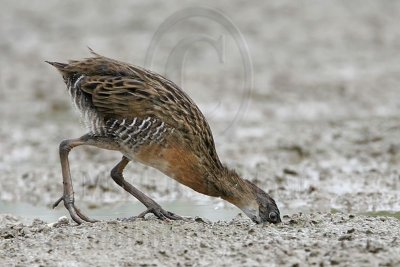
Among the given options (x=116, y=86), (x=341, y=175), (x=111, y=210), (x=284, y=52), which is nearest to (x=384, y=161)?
(x=341, y=175)

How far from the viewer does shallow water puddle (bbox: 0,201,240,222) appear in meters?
9.87

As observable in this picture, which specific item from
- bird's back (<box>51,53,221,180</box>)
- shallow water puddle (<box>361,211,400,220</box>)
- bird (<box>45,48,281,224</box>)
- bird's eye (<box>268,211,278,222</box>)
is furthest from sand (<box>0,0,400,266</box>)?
bird's back (<box>51,53,221,180</box>)

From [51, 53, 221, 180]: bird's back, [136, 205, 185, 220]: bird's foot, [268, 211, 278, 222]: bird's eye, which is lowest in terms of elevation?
[136, 205, 185, 220]: bird's foot

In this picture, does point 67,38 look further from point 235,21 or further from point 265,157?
point 265,157

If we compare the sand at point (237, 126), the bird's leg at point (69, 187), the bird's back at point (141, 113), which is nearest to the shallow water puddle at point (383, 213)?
the sand at point (237, 126)

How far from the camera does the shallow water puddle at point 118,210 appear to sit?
9867 mm

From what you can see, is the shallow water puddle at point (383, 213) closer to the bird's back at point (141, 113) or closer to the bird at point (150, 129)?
the bird at point (150, 129)

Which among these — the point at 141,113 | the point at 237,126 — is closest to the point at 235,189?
the point at 141,113

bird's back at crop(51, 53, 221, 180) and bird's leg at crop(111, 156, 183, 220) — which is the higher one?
bird's back at crop(51, 53, 221, 180)

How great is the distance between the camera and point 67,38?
1980 centimetres

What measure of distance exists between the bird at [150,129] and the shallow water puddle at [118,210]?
124 centimetres

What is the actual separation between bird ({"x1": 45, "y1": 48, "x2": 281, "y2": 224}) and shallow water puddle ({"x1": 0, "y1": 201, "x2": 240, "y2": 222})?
1243 millimetres

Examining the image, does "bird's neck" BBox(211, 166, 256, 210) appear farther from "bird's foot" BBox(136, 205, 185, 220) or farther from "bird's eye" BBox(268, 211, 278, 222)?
"bird's foot" BBox(136, 205, 185, 220)

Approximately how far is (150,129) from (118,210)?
2.47 meters
